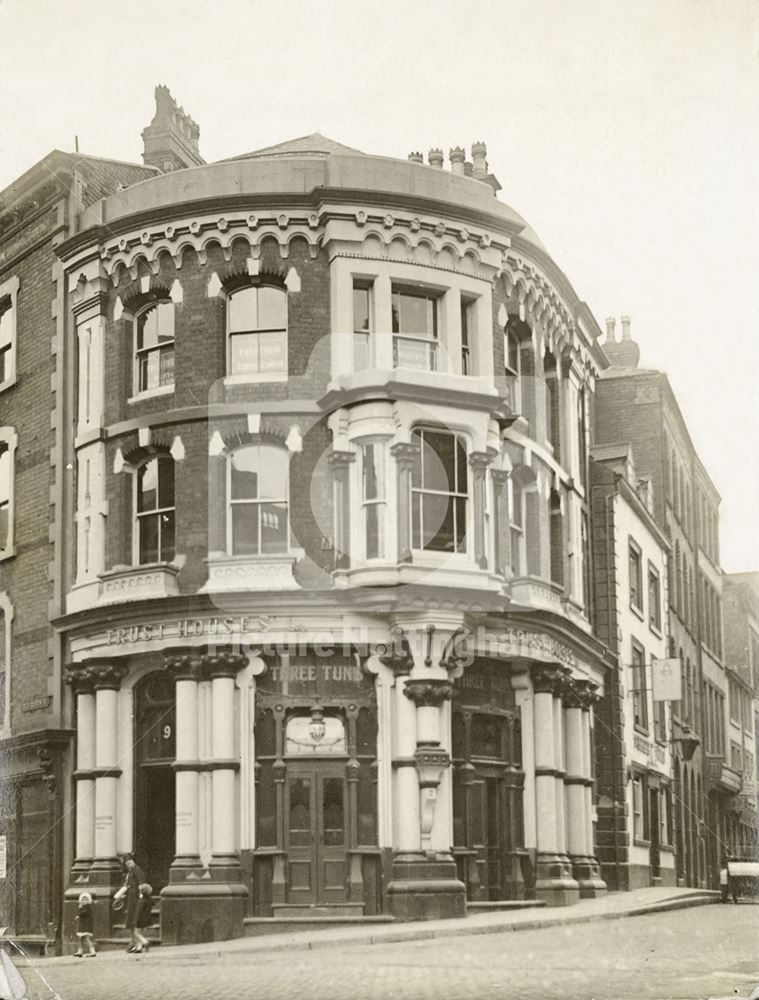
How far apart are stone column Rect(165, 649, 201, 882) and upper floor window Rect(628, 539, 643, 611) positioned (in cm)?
450

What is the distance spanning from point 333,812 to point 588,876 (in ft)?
10.4

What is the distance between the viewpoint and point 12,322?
17.5m

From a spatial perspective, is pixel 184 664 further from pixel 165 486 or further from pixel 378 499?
pixel 378 499

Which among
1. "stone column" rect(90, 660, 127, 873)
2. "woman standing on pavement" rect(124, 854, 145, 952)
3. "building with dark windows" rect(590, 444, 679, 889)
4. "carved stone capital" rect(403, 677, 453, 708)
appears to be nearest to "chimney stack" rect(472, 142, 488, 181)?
"building with dark windows" rect(590, 444, 679, 889)

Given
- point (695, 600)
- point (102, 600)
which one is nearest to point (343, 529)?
point (102, 600)

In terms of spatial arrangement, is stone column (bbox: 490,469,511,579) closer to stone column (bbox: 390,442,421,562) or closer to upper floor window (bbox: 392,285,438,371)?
stone column (bbox: 390,442,421,562)

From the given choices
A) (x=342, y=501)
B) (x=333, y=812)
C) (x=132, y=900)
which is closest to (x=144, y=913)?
(x=132, y=900)

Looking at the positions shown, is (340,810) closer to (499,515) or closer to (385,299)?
(499,515)

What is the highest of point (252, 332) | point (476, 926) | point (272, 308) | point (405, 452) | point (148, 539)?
point (272, 308)

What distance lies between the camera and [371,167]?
17250 mm

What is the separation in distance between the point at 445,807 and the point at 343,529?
337cm

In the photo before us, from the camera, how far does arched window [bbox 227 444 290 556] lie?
56.6 ft

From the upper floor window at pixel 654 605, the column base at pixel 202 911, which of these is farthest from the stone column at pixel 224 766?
the upper floor window at pixel 654 605

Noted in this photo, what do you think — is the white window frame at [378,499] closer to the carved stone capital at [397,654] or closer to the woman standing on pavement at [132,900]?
the carved stone capital at [397,654]
